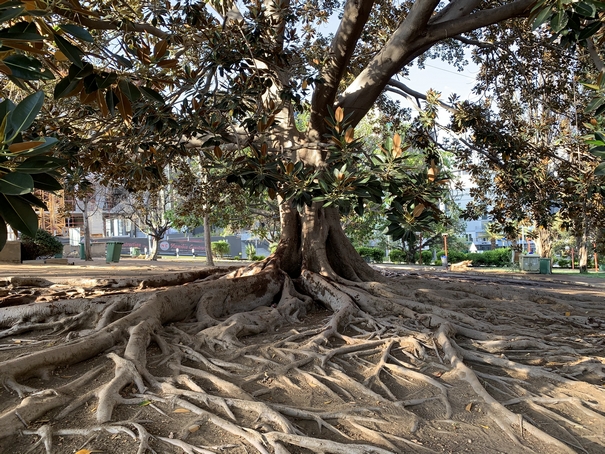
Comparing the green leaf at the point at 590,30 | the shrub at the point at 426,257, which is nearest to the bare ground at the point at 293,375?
the green leaf at the point at 590,30

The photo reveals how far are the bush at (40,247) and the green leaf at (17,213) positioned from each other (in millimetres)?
14928

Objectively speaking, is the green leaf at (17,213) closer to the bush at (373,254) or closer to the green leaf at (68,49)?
the green leaf at (68,49)

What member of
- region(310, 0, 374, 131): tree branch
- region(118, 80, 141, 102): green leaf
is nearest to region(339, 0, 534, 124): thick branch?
region(310, 0, 374, 131): tree branch

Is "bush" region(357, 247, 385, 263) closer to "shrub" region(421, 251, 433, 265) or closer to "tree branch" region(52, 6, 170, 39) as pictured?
"shrub" region(421, 251, 433, 265)

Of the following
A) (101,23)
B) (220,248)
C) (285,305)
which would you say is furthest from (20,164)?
(220,248)

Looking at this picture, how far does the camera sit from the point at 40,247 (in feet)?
50.1

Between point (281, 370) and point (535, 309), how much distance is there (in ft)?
12.4

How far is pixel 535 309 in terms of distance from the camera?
18.0 feet

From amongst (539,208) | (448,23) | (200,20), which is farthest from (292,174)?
(539,208)

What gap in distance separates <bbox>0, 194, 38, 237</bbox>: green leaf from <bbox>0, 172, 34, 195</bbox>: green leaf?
13 centimetres

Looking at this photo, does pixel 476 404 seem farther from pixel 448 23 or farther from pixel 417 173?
pixel 448 23

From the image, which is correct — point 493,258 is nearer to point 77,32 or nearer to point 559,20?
point 559,20

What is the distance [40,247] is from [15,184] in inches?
636

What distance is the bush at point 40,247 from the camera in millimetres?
14664
